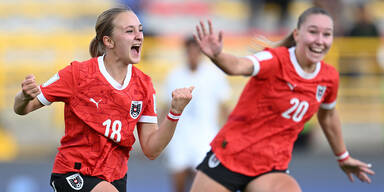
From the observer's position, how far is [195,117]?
27.4 ft

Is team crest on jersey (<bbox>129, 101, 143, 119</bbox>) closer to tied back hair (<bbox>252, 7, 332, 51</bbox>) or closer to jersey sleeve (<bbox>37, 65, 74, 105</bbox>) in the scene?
jersey sleeve (<bbox>37, 65, 74, 105</bbox>)

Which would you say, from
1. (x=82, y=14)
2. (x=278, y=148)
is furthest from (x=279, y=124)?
(x=82, y=14)

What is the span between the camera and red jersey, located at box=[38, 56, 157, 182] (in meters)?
4.65

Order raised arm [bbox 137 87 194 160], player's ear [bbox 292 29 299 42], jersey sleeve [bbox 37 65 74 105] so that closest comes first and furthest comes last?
1. raised arm [bbox 137 87 194 160]
2. jersey sleeve [bbox 37 65 74 105]
3. player's ear [bbox 292 29 299 42]

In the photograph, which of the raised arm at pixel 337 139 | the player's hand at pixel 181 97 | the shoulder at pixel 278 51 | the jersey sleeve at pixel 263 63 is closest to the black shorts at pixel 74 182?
the player's hand at pixel 181 97

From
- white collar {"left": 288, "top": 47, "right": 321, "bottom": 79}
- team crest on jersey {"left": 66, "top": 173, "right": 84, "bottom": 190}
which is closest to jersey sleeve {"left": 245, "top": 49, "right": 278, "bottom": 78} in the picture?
white collar {"left": 288, "top": 47, "right": 321, "bottom": 79}

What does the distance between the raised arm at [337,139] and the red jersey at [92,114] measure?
1.90 metres

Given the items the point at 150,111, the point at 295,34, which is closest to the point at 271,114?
the point at 295,34

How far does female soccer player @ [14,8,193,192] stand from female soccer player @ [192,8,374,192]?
2.89ft

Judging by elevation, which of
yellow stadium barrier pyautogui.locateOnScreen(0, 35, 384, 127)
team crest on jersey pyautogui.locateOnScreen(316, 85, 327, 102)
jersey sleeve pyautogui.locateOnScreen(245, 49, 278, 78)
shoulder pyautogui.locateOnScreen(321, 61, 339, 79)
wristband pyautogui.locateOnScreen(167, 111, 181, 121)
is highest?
jersey sleeve pyautogui.locateOnScreen(245, 49, 278, 78)

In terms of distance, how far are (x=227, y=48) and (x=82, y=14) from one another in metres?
3.16

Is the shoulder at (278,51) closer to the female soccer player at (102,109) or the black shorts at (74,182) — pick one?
the female soccer player at (102,109)

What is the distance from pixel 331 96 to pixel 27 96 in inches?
98.5

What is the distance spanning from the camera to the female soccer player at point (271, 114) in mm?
5434
